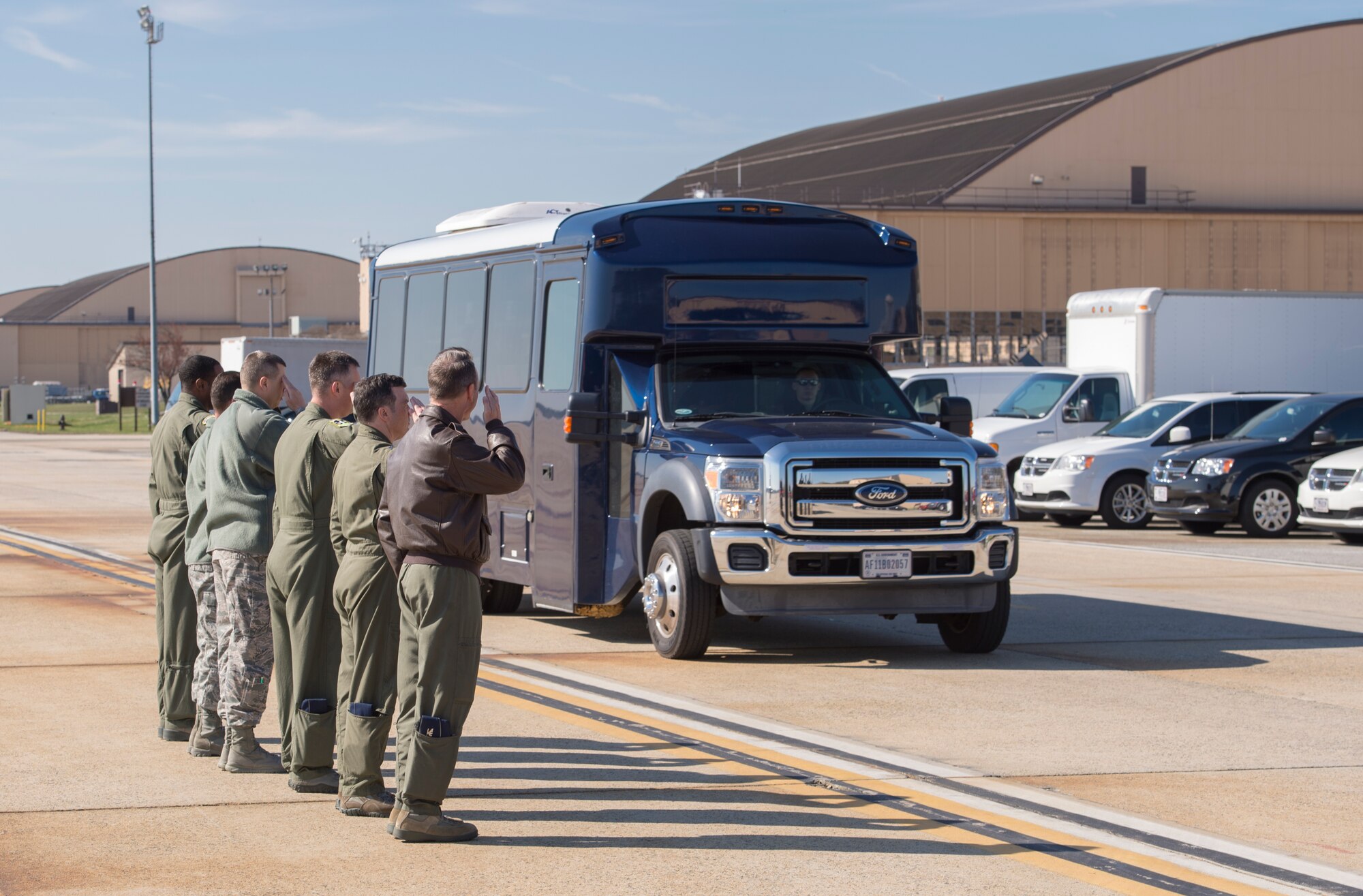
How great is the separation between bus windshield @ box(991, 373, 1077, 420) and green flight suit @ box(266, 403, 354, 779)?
20757 millimetres

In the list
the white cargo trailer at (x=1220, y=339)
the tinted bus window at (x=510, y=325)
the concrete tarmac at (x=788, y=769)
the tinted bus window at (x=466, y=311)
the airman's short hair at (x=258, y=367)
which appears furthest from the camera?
the white cargo trailer at (x=1220, y=339)

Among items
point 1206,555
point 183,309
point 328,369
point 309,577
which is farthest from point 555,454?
point 183,309

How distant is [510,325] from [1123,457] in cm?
1293

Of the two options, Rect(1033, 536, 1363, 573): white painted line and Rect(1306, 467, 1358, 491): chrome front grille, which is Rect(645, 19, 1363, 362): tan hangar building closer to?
Rect(1033, 536, 1363, 573): white painted line

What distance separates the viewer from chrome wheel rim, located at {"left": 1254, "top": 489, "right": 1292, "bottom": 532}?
2270cm

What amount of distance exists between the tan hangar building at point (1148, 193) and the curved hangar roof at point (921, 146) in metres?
0.17

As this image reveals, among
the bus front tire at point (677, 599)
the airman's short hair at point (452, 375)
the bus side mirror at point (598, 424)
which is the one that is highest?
the airman's short hair at point (452, 375)

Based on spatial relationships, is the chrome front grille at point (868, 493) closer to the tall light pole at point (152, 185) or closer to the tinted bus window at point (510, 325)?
the tinted bus window at point (510, 325)

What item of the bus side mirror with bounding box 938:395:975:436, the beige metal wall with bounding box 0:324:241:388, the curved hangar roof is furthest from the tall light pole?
the beige metal wall with bounding box 0:324:241:388

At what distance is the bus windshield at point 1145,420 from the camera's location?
81.8 feet

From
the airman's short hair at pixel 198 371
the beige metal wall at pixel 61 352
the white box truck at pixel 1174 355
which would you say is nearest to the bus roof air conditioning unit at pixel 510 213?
the airman's short hair at pixel 198 371

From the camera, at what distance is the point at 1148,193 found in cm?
6438

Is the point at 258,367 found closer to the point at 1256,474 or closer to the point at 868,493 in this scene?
the point at 868,493

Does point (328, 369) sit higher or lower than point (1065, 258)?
lower
